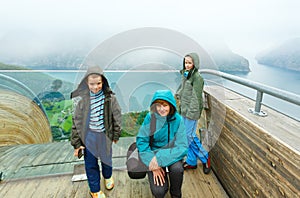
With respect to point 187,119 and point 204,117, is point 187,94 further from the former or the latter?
point 204,117

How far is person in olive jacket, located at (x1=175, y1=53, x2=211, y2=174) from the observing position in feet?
5.26

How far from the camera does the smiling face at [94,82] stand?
123cm

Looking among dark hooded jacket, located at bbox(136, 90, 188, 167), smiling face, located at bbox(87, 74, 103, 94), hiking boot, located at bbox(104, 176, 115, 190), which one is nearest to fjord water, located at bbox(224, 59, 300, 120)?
dark hooded jacket, located at bbox(136, 90, 188, 167)

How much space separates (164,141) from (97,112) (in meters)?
0.56

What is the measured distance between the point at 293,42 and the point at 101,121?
162cm

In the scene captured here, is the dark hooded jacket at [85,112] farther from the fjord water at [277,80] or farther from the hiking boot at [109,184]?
the fjord water at [277,80]

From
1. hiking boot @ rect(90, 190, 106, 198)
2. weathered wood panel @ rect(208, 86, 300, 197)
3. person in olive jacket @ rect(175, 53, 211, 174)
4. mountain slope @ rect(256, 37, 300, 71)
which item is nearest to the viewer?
weathered wood panel @ rect(208, 86, 300, 197)

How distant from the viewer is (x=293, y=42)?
1383 millimetres

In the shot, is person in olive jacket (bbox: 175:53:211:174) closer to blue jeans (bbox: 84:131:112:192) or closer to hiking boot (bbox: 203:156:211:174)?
hiking boot (bbox: 203:156:211:174)

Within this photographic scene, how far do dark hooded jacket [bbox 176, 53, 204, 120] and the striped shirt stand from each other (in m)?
0.80

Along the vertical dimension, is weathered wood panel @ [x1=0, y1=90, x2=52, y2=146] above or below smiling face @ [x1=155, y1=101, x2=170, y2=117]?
below

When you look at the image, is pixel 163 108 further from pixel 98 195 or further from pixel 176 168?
pixel 98 195

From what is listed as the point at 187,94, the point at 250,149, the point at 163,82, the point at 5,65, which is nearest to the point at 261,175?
the point at 250,149

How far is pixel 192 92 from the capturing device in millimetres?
1639
